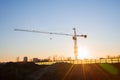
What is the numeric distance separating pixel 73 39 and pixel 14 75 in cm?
7615

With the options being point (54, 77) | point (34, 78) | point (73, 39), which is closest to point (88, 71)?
point (54, 77)

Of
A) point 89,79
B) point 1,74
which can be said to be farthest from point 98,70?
point 1,74

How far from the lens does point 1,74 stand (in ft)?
233

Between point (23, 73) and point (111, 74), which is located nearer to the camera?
point (111, 74)

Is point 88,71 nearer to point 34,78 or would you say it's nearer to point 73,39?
point 34,78

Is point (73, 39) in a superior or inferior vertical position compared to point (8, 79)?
superior

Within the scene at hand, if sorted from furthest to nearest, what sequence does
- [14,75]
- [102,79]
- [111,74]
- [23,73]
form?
[23,73] < [14,75] < [111,74] < [102,79]

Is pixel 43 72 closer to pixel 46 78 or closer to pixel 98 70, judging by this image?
pixel 46 78

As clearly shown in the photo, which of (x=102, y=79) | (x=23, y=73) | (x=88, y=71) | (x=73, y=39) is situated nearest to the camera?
(x=102, y=79)

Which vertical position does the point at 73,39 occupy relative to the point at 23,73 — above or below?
above

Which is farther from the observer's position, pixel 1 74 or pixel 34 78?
pixel 1 74

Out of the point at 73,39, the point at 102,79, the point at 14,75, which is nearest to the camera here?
the point at 102,79

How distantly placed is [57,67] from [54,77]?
6.97 metres

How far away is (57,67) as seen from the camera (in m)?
69.1
